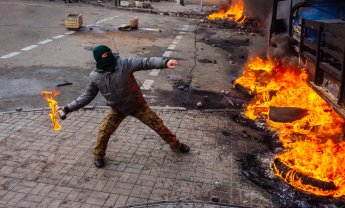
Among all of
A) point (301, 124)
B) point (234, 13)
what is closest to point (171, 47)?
point (301, 124)

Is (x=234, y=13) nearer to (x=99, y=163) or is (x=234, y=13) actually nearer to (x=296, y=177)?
(x=296, y=177)

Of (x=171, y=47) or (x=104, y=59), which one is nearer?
(x=104, y=59)

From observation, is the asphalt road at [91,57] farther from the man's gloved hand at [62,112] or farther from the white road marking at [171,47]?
the man's gloved hand at [62,112]

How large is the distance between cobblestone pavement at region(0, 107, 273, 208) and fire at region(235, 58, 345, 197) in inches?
27.8

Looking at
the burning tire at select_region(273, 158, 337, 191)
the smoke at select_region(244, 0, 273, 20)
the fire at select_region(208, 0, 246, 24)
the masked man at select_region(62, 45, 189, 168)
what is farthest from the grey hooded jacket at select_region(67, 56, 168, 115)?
the fire at select_region(208, 0, 246, 24)

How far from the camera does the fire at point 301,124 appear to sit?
479 cm

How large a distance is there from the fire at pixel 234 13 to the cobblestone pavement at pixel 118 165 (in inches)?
626

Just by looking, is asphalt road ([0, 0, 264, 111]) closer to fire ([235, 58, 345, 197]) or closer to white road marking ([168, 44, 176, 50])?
white road marking ([168, 44, 176, 50])

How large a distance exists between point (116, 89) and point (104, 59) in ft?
1.52

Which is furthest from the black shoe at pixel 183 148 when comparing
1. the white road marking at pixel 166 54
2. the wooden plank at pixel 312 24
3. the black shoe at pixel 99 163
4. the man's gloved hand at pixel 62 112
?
the white road marking at pixel 166 54

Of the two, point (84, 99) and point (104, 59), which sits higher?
point (104, 59)

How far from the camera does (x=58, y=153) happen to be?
5.43m

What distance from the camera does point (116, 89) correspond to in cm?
477

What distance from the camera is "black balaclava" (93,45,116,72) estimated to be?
449 centimetres
